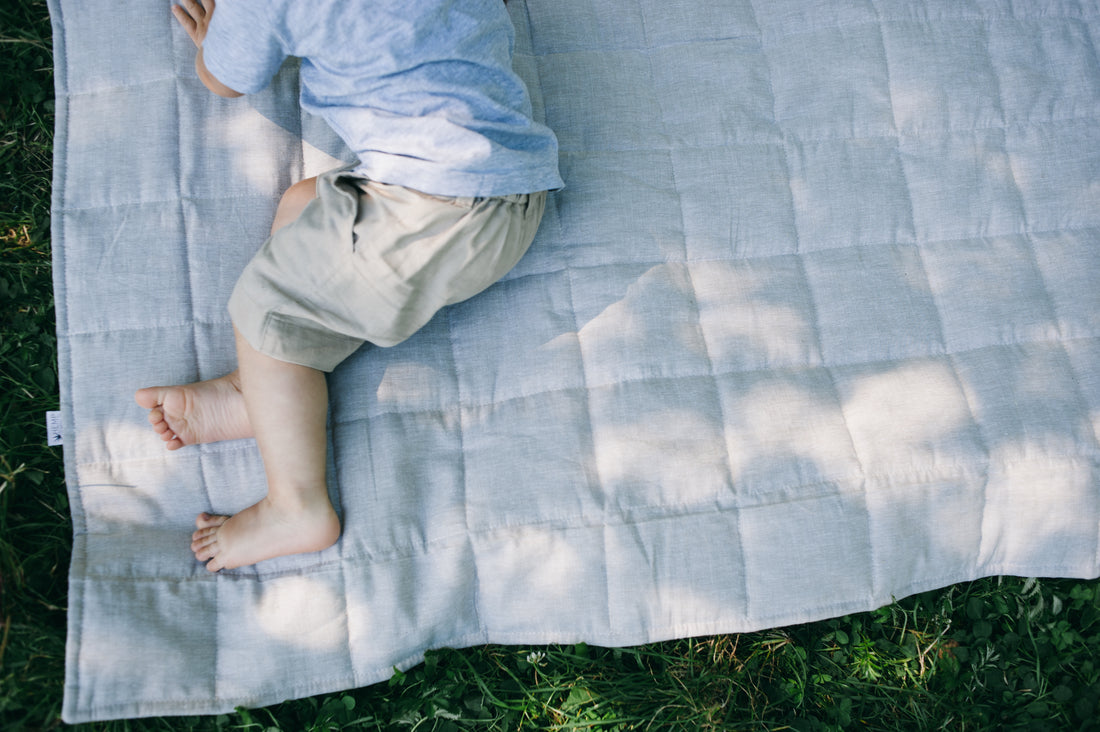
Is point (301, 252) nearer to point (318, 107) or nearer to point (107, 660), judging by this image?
point (318, 107)

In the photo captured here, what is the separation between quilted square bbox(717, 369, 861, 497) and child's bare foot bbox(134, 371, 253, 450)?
2.66 feet

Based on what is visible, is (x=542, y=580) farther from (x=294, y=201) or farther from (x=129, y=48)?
(x=129, y=48)

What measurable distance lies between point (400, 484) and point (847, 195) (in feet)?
3.16

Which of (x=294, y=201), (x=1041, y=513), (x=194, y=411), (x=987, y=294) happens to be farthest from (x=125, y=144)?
(x=1041, y=513)

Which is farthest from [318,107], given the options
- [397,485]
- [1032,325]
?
[1032,325]

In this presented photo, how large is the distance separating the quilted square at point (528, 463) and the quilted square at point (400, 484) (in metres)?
0.01

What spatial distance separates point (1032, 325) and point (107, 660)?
1.65 metres

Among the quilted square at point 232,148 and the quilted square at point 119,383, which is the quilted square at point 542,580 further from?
the quilted square at point 232,148

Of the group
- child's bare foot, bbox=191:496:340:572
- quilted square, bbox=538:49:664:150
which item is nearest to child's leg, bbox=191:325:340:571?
child's bare foot, bbox=191:496:340:572

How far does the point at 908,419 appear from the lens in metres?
1.31

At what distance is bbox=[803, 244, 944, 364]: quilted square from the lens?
1355 millimetres

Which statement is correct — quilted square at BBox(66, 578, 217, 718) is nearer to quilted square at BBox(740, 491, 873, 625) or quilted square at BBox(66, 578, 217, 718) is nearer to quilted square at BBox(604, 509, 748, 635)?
quilted square at BBox(604, 509, 748, 635)

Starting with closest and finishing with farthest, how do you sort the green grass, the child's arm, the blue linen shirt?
the blue linen shirt, the green grass, the child's arm

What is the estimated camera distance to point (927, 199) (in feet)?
4.74
